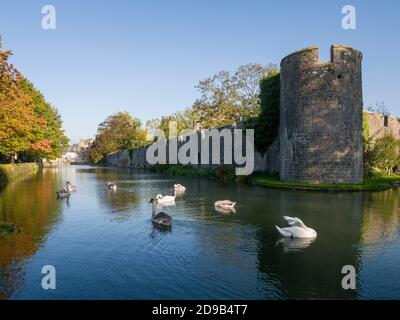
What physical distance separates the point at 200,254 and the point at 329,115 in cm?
1997

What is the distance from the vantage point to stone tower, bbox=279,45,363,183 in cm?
2608

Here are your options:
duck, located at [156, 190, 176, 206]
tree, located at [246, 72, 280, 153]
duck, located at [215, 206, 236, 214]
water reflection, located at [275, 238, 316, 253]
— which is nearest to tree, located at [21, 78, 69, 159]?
tree, located at [246, 72, 280, 153]

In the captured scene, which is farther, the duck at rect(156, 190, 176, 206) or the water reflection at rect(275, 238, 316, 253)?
the duck at rect(156, 190, 176, 206)

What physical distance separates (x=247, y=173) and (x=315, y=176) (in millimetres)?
10650

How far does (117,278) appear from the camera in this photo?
7855 mm

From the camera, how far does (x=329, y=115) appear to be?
26172 mm

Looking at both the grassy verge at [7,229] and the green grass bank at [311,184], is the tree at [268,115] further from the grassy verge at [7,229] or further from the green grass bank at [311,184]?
the grassy verge at [7,229]

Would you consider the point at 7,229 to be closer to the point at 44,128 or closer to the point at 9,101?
the point at 9,101

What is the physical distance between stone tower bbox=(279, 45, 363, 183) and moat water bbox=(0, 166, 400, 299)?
919 centimetres

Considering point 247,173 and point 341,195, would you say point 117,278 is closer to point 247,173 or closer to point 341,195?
point 341,195

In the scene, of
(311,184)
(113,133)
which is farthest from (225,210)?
(113,133)

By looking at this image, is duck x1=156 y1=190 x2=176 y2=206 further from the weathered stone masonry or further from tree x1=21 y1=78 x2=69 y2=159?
tree x1=21 y1=78 x2=69 y2=159

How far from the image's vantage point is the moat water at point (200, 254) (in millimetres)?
7207

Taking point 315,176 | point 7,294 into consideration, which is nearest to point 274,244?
point 7,294
